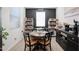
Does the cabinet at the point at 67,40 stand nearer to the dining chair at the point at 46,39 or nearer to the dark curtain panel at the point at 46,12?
the dining chair at the point at 46,39

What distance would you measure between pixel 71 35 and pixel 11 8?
1.38 m

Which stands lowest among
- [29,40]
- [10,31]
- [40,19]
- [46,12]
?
[29,40]

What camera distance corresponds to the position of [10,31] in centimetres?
229

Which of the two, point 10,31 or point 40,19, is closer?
point 10,31

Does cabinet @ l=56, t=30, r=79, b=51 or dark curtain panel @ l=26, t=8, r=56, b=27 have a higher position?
dark curtain panel @ l=26, t=8, r=56, b=27

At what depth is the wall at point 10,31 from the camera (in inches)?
88.3

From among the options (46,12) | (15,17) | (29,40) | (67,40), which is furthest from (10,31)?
(67,40)

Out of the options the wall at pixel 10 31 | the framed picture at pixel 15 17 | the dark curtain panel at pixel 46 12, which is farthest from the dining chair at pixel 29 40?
the dark curtain panel at pixel 46 12

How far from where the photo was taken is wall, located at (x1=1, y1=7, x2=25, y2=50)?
224 centimetres

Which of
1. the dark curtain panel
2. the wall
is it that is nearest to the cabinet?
the dark curtain panel

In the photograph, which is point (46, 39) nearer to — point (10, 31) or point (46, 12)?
point (46, 12)

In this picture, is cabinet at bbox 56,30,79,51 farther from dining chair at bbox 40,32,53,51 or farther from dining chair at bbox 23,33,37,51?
dining chair at bbox 23,33,37,51
